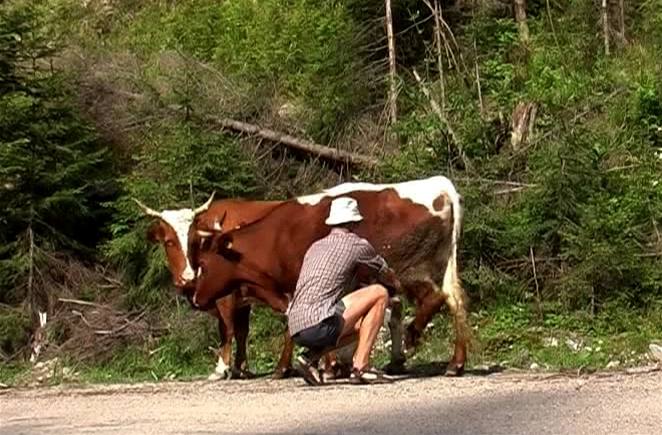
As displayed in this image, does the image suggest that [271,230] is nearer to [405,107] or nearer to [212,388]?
[212,388]

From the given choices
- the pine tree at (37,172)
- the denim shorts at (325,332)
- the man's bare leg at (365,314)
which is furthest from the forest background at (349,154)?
the denim shorts at (325,332)

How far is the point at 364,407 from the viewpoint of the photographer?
9.59 meters

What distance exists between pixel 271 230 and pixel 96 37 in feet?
51.1

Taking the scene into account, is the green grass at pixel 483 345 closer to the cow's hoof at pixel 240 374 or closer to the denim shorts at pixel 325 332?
the cow's hoof at pixel 240 374

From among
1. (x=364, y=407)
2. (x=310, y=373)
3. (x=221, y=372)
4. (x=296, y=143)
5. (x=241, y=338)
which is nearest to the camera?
(x=364, y=407)

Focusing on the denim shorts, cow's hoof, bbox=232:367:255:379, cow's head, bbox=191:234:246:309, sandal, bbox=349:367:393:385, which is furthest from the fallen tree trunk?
the denim shorts

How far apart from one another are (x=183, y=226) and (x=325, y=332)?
4.00m

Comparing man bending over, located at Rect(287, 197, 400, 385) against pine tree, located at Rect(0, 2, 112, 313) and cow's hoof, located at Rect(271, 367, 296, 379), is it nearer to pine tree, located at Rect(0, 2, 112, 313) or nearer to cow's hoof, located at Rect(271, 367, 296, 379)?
cow's hoof, located at Rect(271, 367, 296, 379)

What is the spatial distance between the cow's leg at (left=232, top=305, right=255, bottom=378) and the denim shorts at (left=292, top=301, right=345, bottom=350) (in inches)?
123

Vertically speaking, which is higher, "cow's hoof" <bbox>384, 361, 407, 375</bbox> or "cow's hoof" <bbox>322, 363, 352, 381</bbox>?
"cow's hoof" <bbox>322, 363, 352, 381</bbox>

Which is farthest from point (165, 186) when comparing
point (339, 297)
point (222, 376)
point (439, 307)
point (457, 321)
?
point (339, 297)

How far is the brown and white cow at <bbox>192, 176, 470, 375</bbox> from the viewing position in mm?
12773

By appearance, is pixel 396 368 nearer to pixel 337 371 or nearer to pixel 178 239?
pixel 337 371

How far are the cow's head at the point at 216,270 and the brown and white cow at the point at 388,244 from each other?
11 mm
